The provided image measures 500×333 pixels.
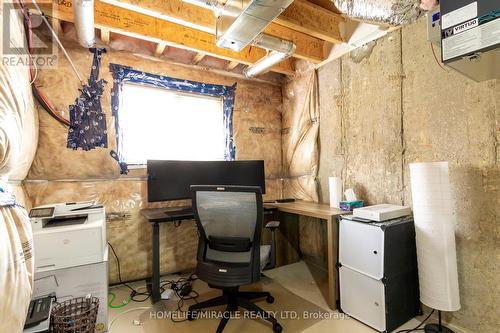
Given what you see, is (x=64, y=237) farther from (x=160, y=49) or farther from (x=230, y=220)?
(x=160, y=49)

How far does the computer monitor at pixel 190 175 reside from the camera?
2.44 meters

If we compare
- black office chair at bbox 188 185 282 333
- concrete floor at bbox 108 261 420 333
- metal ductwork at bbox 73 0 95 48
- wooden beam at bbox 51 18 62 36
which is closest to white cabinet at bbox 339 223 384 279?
concrete floor at bbox 108 261 420 333

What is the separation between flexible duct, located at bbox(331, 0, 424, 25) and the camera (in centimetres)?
168

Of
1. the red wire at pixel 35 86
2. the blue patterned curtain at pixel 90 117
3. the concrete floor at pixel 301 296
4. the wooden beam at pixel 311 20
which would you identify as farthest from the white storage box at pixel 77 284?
the wooden beam at pixel 311 20

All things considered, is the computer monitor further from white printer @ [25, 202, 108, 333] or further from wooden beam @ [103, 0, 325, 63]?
wooden beam @ [103, 0, 325, 63]

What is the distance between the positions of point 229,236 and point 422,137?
1721 mm

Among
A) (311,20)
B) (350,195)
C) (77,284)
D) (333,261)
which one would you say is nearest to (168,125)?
(77,284)

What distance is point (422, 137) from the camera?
75.9 inches

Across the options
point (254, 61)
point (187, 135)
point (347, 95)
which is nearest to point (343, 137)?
point (347, 95)

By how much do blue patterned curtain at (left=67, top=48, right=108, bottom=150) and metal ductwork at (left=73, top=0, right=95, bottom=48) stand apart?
1.45 ft

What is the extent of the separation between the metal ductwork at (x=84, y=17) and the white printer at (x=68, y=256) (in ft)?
4.42

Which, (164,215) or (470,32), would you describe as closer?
(470,32)

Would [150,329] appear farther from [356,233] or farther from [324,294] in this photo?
[356,233]

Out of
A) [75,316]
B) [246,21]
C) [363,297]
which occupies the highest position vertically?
[246,21]
